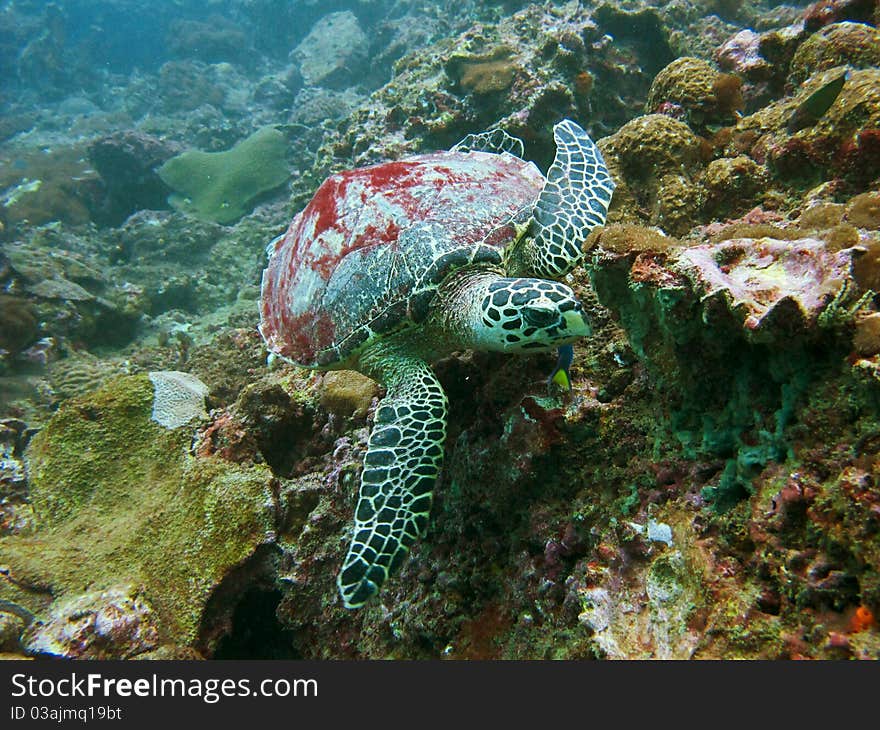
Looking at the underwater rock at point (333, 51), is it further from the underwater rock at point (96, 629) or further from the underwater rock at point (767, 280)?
the underwater rock at point (767, 280)

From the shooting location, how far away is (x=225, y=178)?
1315 cm

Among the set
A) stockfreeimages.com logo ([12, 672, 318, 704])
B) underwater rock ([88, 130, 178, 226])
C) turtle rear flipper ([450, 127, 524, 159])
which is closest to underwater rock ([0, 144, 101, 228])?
underwater rock ([88, 130, 178, 226])

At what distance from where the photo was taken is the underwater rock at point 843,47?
11.3 feet

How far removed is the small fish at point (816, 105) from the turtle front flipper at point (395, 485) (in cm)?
284

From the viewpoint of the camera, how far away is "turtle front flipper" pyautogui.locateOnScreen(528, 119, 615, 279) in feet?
10.1

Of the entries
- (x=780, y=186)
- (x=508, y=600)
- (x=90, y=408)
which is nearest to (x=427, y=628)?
(x=508, y=600)

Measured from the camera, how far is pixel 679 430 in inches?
80.1

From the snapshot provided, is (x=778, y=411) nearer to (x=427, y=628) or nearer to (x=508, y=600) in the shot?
(x=508, y=600)

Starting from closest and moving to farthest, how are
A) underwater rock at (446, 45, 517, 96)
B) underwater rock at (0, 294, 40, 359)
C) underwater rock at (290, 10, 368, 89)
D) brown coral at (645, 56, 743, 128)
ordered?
brown coral at (645, 56, 743, 128) → underwater rock at (446, 45, 517, 96) → underwater rock at (0, 294, 40, 359) → underwater rock at (290, 10, 368, 89)

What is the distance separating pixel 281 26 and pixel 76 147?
1244cm

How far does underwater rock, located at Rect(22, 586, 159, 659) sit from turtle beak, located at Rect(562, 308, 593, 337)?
3.17m

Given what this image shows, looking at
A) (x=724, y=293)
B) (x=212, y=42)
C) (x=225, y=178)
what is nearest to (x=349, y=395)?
(x=724, y=293)

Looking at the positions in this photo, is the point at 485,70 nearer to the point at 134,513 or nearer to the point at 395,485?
the point at 395,485

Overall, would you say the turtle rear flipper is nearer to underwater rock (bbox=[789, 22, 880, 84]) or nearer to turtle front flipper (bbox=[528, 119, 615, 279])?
turtle front flipper (bbox=[528, 119, 615, 279])
